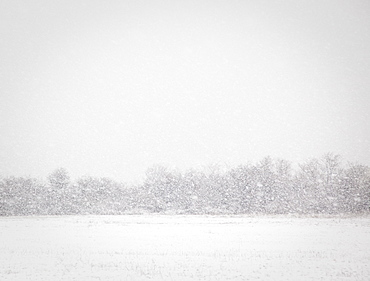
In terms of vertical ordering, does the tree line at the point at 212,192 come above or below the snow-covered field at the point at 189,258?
above

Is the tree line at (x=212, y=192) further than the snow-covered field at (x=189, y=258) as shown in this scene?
Yes

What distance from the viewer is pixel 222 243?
24891 millimetres

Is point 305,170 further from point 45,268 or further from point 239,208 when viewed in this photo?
point 45,268

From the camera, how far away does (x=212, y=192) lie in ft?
219

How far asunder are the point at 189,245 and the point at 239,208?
A: 4119 cm

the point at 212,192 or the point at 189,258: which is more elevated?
the point at 212,192

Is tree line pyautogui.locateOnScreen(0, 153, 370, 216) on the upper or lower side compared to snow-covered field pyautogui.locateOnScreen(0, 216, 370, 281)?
upper

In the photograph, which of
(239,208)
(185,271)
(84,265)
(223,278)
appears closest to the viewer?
(223,278)

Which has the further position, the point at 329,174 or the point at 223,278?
the point at 329,174

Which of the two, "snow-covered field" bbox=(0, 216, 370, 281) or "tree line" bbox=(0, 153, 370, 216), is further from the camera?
"tree line" bbox=(0, 153, 370, 216)

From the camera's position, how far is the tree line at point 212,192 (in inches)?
2328

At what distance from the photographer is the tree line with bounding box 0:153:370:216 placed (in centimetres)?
5912

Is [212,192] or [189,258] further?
[212,192]

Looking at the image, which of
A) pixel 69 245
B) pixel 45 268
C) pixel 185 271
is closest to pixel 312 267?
pixel 185 271
